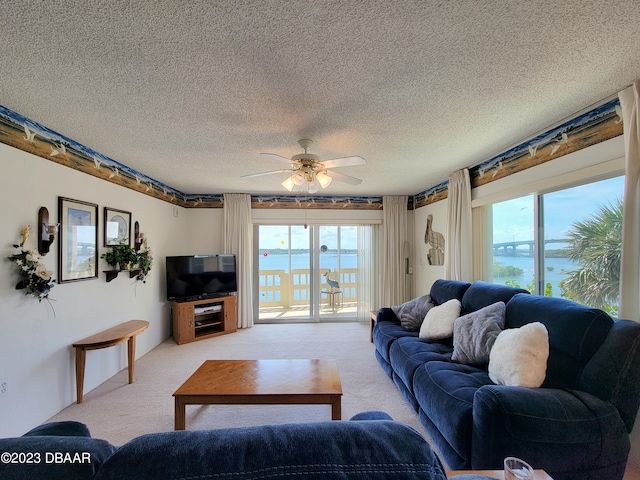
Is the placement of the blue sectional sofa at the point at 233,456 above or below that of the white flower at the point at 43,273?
below

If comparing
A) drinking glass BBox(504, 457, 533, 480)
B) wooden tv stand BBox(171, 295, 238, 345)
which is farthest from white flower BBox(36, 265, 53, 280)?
drinking glass BBox(504, 457, 533, 480)

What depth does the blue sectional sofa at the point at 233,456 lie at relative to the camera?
504 mm

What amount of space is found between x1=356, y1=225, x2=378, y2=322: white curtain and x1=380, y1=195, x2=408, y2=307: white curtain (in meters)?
0.18

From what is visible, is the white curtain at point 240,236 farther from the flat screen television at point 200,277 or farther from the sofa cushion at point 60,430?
the sofa cushion at point 60,430

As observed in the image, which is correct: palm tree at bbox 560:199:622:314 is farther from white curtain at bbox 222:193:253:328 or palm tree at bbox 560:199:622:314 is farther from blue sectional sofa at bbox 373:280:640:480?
white curtain at bbox 222:193:253:328

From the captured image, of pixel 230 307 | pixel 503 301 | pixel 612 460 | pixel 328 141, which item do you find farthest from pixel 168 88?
pixel 230 307

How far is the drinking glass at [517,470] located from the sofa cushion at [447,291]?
91.4 inches

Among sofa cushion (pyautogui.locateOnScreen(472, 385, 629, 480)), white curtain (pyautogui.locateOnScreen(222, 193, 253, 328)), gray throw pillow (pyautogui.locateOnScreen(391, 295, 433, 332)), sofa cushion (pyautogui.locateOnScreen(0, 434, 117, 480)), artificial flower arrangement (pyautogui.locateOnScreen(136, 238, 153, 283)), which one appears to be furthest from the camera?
white curtain (pyautogui.locateOnScreen(222, 193, 253, 328))

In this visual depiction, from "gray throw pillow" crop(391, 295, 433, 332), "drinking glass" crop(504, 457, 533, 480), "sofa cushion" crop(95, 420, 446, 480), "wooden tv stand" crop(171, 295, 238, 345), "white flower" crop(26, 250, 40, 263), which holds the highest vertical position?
"white flower" crop(26, 250, 40, 263)

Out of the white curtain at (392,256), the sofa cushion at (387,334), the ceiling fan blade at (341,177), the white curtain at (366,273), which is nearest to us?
the ceiling fan blade at (341,177)

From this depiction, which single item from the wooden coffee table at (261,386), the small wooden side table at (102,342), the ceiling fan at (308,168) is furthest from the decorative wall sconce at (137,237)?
the ceiling fan at (308,168)

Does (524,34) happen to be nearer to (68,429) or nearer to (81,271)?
(68,429)

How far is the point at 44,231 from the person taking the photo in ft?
7.45

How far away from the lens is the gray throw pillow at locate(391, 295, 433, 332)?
3221 millimetres
